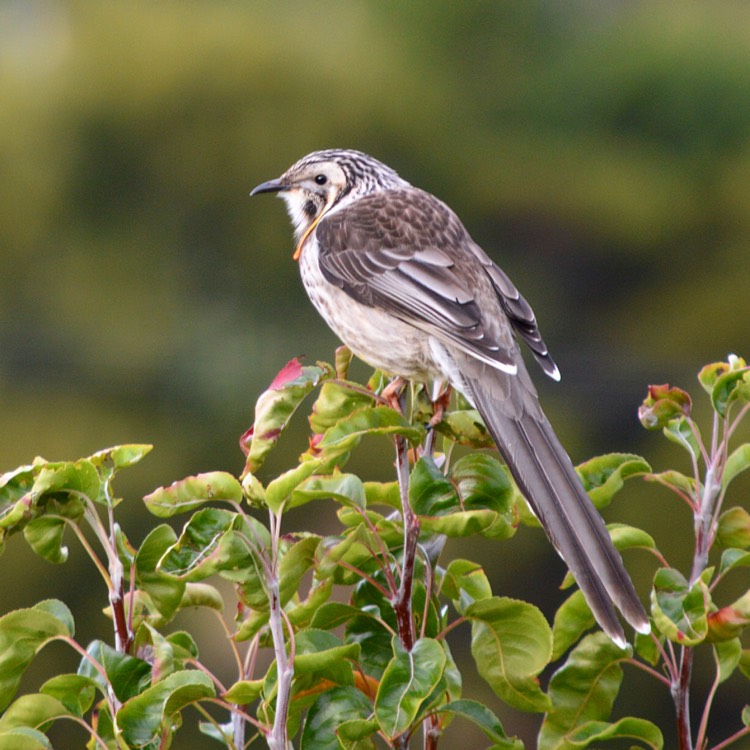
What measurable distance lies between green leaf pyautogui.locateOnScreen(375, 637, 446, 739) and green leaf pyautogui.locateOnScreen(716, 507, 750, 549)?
489 mm

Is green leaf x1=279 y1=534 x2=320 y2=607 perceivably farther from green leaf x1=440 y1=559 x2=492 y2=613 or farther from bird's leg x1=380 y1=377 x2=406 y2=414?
bird's leg x1=380 y1=377 x2=406 y2=414

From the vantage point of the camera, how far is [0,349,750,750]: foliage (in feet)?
4.45

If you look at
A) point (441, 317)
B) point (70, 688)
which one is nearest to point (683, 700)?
point (70, 688)

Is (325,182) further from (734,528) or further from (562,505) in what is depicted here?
(734,528)

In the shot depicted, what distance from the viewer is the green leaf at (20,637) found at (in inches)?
56.9

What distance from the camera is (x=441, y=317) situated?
231 centimetres

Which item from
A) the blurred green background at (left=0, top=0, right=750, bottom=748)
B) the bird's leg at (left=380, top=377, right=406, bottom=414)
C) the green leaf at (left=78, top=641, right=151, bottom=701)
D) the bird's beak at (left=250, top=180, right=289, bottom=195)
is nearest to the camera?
the green leaf at (left=78, top=641, right=151, bottom=701)

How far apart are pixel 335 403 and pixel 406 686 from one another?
17.3 inches

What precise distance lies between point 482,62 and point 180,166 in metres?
3.55

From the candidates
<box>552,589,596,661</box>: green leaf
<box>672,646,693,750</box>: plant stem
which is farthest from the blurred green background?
<box>672,646,693,750</box>: plant stem

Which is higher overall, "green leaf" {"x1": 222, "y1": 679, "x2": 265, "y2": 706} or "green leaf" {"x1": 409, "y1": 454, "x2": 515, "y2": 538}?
"green leaf" {"x1": 409, "y1": 454, "x2": 515, "y2": 538}

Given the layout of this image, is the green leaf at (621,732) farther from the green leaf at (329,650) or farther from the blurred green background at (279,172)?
the blurred green background at (279,172)

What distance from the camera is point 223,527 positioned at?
1.35 meters

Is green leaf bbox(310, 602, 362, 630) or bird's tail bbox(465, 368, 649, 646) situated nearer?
green leaf bbox(310, 602, 362, 630)
